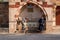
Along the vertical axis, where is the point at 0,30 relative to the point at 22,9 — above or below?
below

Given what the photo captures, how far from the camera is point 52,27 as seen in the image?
976 inches

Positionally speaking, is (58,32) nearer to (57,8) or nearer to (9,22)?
(57,8)

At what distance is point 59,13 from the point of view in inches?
984

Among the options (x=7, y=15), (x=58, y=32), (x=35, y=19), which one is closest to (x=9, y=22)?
(x=7, y=15)

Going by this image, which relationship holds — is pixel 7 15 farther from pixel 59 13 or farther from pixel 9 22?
pixel 59 13

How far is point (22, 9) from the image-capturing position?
25.0 meters

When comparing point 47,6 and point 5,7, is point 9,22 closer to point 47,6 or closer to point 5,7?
point 5,7

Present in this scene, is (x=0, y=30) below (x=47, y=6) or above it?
below

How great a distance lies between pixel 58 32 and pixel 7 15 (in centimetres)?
445

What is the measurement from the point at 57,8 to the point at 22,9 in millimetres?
2928

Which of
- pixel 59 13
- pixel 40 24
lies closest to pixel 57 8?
pixel 59 13

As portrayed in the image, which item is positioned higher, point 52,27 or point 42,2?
point 42,2

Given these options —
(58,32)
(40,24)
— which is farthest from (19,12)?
(58,32)

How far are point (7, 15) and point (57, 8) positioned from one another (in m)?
4.22
